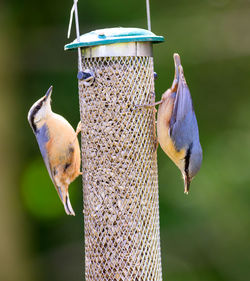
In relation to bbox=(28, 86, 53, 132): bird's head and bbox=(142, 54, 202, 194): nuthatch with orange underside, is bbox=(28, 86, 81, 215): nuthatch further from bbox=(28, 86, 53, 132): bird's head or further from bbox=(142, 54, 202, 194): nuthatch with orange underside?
bbox=(142, 54, 202, 194): nuthatch with orange underside

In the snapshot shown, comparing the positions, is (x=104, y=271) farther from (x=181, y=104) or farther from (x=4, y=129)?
(x=4, y=129)

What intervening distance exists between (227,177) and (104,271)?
15.7 feet

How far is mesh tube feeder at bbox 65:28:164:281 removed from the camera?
388cm

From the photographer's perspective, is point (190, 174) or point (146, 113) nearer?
point (146, 113)

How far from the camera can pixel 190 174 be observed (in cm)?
429

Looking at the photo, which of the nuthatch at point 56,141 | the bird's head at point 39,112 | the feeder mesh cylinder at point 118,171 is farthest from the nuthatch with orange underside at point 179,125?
the bird's head at point 39,112

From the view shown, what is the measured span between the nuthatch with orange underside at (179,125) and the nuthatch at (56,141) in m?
0.80

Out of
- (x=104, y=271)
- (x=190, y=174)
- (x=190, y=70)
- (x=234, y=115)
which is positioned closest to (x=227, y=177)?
(x=234, y=115)

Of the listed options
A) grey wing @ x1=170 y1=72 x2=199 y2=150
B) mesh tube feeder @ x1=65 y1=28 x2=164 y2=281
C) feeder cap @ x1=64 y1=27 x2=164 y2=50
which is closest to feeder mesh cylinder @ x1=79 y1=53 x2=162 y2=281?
mesh tube feeder @ x1=65 y1=28 x2=164 y2=281

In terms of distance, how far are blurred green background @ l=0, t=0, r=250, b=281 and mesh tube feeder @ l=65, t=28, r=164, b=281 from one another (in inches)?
165

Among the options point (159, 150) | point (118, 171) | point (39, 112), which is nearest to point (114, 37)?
point (118, 171)

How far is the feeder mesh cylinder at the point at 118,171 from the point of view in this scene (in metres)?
3.89

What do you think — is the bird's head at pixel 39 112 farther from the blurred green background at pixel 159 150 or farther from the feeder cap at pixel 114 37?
the blurred green background at pixel 159 150

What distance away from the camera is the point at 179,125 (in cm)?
414
